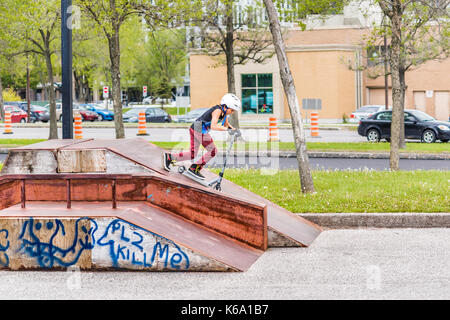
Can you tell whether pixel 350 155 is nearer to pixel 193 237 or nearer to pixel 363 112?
pixel 193 237

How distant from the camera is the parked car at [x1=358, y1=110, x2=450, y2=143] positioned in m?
27.4

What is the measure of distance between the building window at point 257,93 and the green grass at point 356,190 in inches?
1330

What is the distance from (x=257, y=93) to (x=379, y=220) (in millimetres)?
38753

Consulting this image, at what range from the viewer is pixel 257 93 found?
4862cm

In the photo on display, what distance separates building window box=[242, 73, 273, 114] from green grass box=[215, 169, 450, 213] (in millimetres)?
33775

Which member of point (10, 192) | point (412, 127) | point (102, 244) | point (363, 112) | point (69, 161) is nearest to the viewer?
point (102, 244)

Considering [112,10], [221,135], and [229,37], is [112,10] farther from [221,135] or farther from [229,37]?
[221,135]

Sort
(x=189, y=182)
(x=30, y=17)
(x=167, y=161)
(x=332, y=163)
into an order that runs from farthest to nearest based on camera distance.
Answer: (x=30, y=17)
(x=332, y=163)
(x=167, y=161)
(x=189, y=182)

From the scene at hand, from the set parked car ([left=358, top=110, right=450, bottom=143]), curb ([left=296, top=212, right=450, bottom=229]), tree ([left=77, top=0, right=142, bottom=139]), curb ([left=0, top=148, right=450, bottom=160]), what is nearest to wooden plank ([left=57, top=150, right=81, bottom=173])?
curb ([left=296, top=212, right=450, bottom=229])

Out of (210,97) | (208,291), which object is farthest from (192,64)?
(208,291)

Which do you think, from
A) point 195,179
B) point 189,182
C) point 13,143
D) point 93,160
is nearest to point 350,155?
point 13,143

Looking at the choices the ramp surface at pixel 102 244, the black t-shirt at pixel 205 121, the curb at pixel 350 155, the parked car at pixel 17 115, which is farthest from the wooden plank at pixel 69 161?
the parked car at pixel 17 115

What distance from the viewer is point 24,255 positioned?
25.6 feet

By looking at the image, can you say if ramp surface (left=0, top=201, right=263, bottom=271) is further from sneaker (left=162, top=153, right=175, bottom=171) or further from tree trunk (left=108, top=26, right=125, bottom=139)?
tree trunk (left=108, top=26, right=125, bottom=139)
